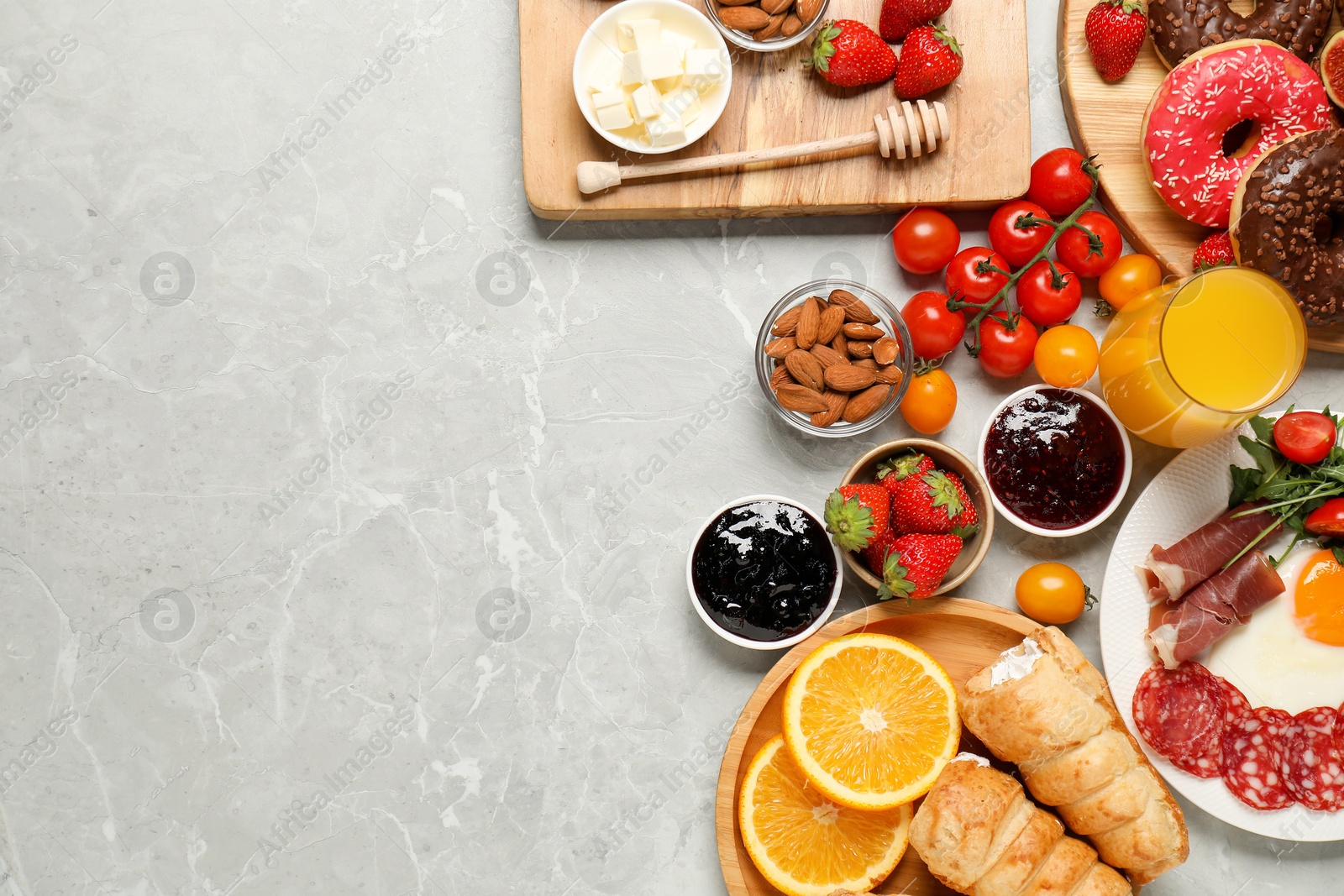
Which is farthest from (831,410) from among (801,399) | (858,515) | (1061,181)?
(1061,181)

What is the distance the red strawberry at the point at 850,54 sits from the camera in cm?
210

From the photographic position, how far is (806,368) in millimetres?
2109

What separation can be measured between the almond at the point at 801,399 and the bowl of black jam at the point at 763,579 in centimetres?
25

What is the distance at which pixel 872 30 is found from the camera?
7.19 feet

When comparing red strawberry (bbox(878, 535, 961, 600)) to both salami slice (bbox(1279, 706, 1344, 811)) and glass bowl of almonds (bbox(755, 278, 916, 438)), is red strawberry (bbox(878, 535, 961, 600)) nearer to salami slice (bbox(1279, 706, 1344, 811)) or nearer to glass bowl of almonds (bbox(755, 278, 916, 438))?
glass bowl of almonds (bbox(755, 278, 916, 438))

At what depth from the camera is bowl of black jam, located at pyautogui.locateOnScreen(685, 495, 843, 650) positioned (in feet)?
6.88

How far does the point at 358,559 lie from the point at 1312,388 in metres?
2.50

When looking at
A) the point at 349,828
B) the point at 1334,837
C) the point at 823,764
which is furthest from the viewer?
the point at 349,828

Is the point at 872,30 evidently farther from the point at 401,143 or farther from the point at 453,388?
the point at 453,388

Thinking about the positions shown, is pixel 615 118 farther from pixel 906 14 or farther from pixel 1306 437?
pixel 1306 437

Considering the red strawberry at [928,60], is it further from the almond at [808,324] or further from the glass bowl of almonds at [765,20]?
the almond at [808,324]

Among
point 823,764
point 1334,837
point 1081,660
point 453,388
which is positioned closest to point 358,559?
point 453,388

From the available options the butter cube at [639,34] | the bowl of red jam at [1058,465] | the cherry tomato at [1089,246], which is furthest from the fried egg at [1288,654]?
the butter cube at [639,34]

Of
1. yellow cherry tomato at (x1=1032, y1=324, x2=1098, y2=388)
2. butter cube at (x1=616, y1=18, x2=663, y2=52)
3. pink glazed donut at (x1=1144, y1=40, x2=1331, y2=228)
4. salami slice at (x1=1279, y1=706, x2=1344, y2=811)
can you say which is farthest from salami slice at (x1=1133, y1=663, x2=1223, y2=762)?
butter cube at (x1=616, y1=18, x2=663, y2=52)
